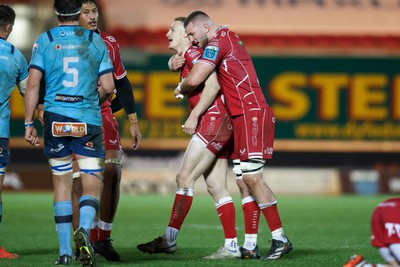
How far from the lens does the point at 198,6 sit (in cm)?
2017

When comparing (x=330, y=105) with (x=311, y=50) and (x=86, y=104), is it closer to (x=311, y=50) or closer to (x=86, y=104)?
(x=311, y=50)

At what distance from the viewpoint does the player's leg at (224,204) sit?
7.79 metres

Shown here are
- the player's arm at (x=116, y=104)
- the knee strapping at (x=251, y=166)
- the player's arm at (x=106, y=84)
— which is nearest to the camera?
the player's arm at (x=106, y=84)

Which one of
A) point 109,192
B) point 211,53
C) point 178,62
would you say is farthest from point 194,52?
point 109,192

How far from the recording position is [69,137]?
22.6 feet

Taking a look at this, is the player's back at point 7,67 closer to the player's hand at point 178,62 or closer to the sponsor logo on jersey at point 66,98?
the sponsor logo on jersey at point 66,98

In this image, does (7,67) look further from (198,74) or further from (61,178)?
(198,74)

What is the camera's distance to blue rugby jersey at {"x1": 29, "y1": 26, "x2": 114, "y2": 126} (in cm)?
683

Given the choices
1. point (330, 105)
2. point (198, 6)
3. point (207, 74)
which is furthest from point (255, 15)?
point (207, 74)

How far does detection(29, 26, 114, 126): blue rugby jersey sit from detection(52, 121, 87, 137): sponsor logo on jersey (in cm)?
5

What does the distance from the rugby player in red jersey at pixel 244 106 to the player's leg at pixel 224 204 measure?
0.41ft

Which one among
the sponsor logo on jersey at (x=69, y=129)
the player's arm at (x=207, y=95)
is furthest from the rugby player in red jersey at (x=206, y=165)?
the sponsor logo on jersey at (x=69, y=129)

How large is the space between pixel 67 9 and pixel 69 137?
0.96m

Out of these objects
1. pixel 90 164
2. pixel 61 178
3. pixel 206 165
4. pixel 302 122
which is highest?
pixel 90 164
